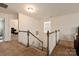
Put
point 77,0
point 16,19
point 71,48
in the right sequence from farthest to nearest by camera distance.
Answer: point 71,48 → point 16,19 → point 77,0

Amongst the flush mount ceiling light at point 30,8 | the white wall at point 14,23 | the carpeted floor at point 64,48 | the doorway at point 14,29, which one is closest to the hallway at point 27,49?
the carpeted floor at point 64,48

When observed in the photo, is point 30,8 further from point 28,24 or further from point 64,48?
point 64,48

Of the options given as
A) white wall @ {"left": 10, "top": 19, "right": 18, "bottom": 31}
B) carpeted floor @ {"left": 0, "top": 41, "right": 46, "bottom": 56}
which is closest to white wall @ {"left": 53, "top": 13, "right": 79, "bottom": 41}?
carpeted floor @ {"left": 0, "top": 41, "right": 46, "bottom": 56}

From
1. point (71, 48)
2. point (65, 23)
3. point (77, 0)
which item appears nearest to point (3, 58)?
point (77, 0)

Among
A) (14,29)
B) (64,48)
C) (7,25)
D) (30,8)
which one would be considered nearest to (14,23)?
(14,29)

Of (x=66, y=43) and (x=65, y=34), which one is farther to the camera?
(x=66, y=43)

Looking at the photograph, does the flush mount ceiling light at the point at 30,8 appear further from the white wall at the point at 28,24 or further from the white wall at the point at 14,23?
the white wall at the point at 14,23

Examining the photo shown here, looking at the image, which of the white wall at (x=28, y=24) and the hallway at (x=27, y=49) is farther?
the hallway at (x=27, y=49)

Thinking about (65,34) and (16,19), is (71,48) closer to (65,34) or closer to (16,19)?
(65,34)

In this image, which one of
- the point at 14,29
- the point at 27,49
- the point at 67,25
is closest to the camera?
the point at 67,25

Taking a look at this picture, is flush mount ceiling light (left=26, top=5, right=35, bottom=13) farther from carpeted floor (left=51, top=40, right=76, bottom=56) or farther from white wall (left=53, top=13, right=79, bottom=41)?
carpeted floor (left=51, top=40, right=76, bottom=56)

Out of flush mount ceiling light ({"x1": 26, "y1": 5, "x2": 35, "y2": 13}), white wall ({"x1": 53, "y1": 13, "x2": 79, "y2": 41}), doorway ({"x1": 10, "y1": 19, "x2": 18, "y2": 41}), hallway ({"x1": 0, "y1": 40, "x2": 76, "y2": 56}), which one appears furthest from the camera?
hallway ({"x1": 0, "y1": 40, "x2": 76, "y2": 56})

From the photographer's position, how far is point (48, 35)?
333 centimetres

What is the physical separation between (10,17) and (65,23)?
148 cm
